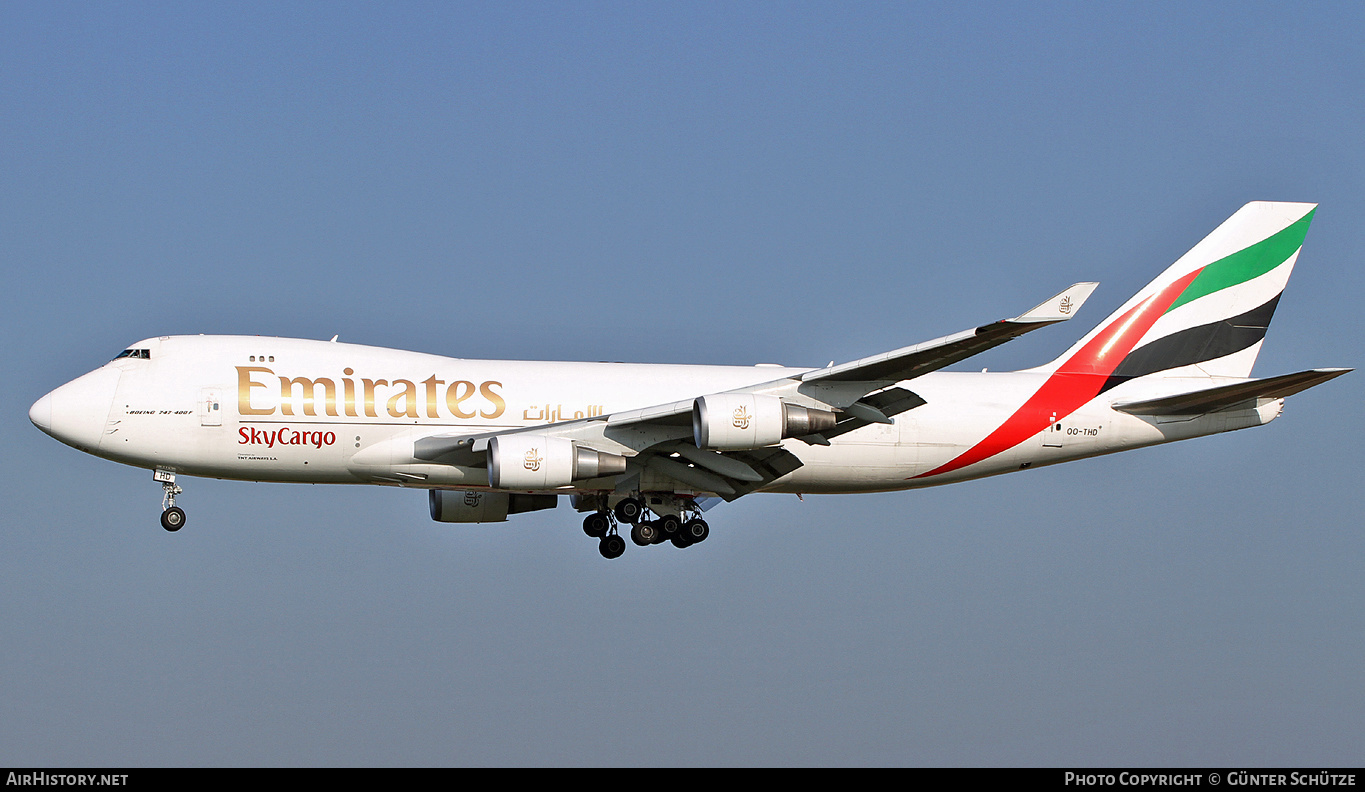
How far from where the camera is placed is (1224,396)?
3759 cm

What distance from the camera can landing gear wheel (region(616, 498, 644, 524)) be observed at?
37.9 meters

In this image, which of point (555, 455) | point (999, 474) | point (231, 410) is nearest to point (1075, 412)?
point (999, 474)

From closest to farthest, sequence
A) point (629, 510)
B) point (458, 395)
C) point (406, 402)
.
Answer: point (406, 402) → point (458, 395) → point (629, 510)

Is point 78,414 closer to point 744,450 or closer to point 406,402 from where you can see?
point 406,402

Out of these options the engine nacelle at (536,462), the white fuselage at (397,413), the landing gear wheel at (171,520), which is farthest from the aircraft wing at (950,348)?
the landing gear wheel at (171,520)

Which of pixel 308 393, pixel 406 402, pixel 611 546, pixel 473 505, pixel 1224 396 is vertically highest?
pixel 308 393

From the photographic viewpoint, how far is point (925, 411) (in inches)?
1508

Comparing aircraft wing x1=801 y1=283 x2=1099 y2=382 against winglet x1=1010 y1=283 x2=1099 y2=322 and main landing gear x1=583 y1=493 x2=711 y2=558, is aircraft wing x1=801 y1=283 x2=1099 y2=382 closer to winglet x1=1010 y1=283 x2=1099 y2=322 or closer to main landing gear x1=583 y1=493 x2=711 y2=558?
winglet x1=1010 y1=283 x2=1099 y2=322

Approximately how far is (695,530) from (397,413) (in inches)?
324

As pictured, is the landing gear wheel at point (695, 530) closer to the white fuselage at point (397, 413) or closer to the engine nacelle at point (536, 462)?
the white fuselage at point (397, 413)

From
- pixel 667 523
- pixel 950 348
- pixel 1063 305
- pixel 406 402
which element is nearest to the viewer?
pixel 1063 305

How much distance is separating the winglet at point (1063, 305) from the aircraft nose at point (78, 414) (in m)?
20.8

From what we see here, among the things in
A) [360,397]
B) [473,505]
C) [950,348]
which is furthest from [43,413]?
[950,348]

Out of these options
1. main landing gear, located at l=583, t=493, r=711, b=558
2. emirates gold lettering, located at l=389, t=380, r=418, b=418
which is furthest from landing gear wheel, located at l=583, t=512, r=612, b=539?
emirates gold lettering, located at l=389, t=380, r=418, b=418
